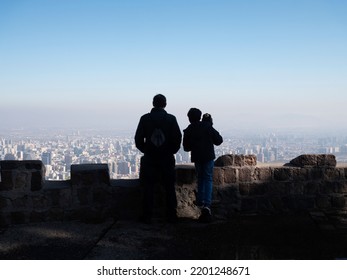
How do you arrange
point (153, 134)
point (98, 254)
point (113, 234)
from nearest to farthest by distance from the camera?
point (98, 254), point (113, 234), point (153, 134)

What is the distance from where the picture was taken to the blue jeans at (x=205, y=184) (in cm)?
589

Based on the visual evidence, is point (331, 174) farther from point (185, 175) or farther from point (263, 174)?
point (185, 175)

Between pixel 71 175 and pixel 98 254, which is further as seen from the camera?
pixel 71 175

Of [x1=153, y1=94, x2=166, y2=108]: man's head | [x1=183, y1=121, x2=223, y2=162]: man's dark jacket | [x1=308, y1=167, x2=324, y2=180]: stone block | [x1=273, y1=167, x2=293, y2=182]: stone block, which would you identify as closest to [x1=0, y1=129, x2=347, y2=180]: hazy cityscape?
[x1=273, y1=167, x2=293, y2=182]: stone block

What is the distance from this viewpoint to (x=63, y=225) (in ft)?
18.8

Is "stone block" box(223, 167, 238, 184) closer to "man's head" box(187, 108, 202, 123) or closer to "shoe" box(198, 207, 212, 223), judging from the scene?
"shoe" box(198, 207, 212, 223)

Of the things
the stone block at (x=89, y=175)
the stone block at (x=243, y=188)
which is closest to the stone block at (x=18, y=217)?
the stone block at (x=89, y=175)

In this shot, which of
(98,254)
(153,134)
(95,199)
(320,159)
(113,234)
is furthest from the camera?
(320,159)

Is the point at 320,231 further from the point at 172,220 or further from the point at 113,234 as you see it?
the point at 113,234

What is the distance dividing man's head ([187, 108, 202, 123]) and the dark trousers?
63 centimetres

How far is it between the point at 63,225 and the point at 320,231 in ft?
11.2

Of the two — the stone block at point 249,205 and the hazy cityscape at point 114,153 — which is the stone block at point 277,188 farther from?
the hazy cityscape at point 114,153

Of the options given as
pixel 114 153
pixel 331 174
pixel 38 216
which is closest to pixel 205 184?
pixel 331 174

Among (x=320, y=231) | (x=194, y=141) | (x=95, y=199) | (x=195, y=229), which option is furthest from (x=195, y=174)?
(x=320, y=231)
